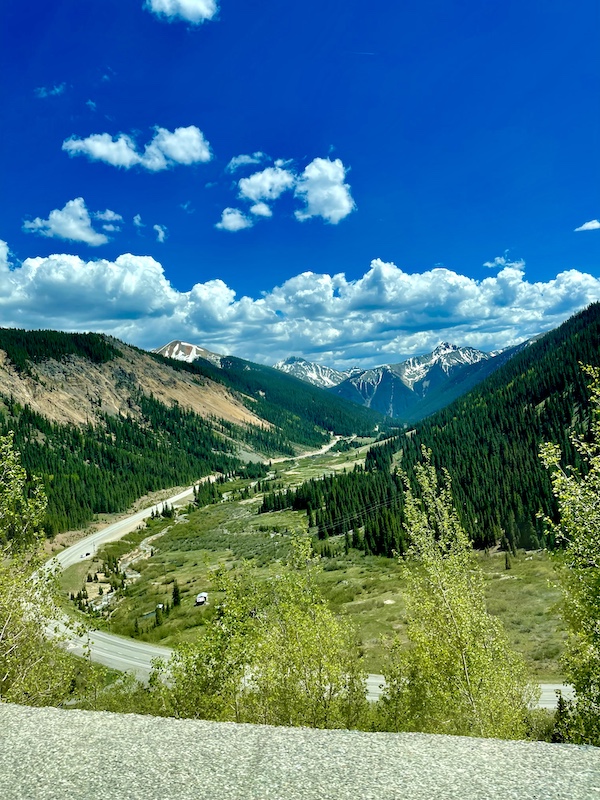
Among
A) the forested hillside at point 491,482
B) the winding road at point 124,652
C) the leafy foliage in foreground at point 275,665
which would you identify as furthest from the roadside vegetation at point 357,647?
the forested hillside at point 491,482

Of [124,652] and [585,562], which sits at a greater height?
[585,562]

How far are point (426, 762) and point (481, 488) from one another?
12962 centimetres

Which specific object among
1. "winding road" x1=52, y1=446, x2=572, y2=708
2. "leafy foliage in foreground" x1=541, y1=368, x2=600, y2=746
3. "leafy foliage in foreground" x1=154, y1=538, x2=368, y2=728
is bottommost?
"winding road" x1=52, y1=446, x2=572, y2=708

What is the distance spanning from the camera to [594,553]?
50.7 ft

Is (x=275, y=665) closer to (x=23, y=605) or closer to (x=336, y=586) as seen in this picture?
(x=23, y=605)

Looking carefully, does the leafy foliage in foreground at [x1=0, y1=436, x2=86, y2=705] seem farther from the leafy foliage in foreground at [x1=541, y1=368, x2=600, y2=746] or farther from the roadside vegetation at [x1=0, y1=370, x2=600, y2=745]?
the leafy foliage in foreground at [x1=541, y1=368, x2=600, y2=746]

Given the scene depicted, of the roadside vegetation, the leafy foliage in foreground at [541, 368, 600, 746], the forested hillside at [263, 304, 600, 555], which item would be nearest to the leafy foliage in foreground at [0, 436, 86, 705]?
the roadside vegetation

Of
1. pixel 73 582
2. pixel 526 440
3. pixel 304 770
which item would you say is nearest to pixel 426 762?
pixel 304 770

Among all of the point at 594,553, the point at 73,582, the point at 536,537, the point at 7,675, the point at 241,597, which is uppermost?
the point at 594,553

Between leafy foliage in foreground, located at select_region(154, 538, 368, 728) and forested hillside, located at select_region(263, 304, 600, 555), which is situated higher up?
leafy foliage in foreground, located at select_region(154, 538, 368, 728)

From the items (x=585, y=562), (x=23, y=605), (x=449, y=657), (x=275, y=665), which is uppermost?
(x=585, y=562)

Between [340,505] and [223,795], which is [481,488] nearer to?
[340,505]

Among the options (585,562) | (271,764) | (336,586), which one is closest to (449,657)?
(585,562)

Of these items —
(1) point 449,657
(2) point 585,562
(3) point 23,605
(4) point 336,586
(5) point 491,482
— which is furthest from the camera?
(5) point 491,482
